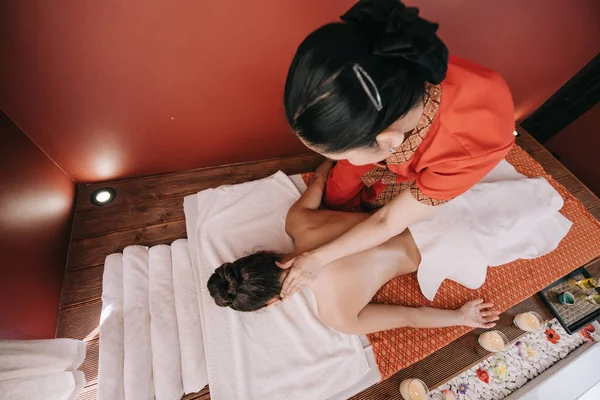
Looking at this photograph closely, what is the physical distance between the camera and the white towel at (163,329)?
1218 mm

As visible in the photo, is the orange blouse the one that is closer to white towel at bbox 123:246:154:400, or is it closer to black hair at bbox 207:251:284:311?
black hair at bbox 207:251:284:311

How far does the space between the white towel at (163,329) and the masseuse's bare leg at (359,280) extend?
2.14 ft

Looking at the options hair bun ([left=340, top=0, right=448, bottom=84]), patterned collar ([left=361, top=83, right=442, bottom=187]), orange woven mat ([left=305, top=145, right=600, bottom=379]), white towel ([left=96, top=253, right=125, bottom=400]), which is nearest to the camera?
hair bun ([left=340, top=0, right=448, bottom=84])

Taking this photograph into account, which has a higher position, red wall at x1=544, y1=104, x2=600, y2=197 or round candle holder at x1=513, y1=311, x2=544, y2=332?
red wall at x1=544, y1=104, x2=600, y2=197

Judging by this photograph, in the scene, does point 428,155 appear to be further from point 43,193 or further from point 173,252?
point 43,193

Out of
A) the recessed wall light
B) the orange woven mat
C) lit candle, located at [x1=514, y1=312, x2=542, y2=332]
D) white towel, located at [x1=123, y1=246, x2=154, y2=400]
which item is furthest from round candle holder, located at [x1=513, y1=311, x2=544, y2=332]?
the recessed wall light

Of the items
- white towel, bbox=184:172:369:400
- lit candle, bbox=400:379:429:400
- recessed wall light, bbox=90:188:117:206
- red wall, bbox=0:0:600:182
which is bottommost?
lit candle, bbox=400:379:429:400

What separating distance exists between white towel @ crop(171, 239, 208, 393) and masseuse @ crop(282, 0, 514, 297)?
0.51 meters

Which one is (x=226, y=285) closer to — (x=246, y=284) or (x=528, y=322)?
(x=246, y=284)

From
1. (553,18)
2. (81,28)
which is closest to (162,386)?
(81,28)

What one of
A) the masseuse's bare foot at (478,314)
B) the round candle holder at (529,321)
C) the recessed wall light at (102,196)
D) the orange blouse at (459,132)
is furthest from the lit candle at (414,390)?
the recessed wall light at (102,196)

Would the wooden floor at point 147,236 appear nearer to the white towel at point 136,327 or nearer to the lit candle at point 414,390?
the lit candle at point 414,390

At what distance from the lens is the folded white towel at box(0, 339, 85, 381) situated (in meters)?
0.74

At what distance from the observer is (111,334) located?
128 cm
